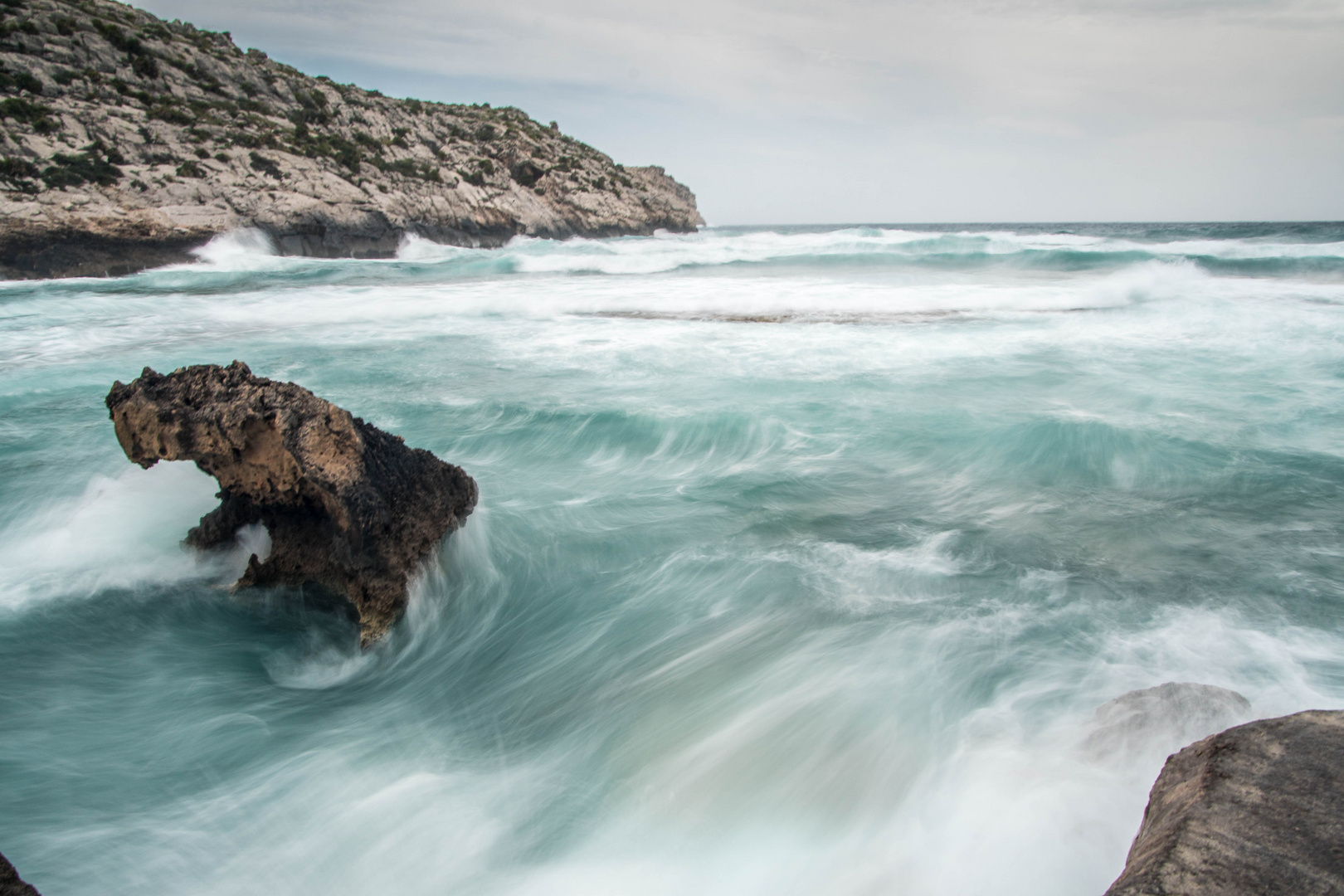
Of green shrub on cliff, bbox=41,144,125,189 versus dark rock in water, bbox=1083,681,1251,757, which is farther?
green shrub on cliff, bbox=41,144,125,189

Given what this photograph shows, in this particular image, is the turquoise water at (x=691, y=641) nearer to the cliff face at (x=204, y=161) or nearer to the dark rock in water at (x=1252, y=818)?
the dark rock in water at (x=1252, y=818)

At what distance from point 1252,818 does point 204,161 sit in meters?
33.0

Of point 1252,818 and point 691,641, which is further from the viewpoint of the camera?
point 691,641

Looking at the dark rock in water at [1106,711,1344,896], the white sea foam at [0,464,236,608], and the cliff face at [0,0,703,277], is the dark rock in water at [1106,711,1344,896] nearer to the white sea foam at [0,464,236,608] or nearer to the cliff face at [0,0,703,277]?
the white sea foam at [0,464,236,608]

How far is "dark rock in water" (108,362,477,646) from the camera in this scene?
3340 mm

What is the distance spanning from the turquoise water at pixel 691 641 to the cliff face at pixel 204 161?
16.4 m

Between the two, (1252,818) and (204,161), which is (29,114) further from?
(1252,818)

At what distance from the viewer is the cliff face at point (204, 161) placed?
67.2 ft

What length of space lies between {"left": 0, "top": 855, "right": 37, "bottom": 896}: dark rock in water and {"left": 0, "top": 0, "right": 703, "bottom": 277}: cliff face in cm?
2411

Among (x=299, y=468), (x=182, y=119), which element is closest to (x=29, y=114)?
(x=182, y=119)

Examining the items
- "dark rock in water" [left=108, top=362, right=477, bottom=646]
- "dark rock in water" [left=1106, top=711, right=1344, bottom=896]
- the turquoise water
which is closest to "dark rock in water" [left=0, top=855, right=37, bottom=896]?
the turquoise water

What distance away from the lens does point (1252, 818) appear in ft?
4.92

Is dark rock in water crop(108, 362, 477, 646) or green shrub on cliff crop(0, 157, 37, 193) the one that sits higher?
green shrub on cliff crop(0, 157, 37, 193)

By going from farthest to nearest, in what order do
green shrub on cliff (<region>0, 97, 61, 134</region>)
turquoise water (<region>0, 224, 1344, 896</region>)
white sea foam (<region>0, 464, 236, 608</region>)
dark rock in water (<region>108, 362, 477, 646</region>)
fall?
green shrub on cliff (<region>0, 97, 61, 134</region>) < white sea foam (<region>0, 464, 236, 608</region>) < dark rock in water (<region>108, 362, 477, 646</region>) < turquoise water (<region>0, 224, 1344, 896</region>)
